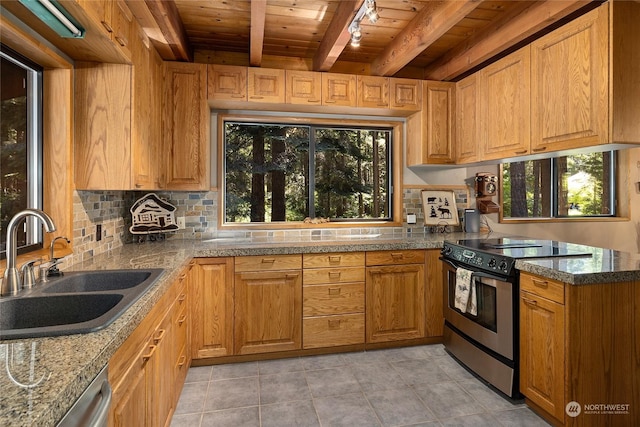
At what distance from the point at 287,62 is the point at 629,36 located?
2518 mm

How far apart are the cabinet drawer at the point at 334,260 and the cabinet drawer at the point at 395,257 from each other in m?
0.10

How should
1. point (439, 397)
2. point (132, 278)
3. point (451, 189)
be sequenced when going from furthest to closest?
point (451, 189) < point (439, 397) < point (132, 278)

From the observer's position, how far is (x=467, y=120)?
3.20m

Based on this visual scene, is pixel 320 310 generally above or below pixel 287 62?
below

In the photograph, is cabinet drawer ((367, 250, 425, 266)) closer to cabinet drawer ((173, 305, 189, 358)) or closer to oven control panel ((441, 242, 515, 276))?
oven control panel ((441, 242, 515, 276))

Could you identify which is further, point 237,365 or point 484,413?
point 237,365

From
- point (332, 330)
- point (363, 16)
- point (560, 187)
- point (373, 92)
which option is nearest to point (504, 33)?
point (373, 92)

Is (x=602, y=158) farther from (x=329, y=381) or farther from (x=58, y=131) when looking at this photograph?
(x=58, y=131)

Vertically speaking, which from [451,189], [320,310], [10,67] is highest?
[10,67]

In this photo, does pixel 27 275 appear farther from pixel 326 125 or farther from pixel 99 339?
pixel 326 125

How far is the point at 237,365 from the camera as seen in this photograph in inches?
105

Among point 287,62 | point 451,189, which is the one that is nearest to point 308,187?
point 287,62

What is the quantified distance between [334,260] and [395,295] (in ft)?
2.07

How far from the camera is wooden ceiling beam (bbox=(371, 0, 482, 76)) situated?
214 centimetres
